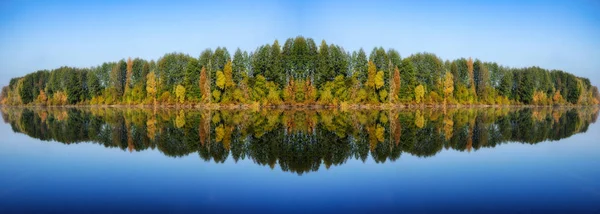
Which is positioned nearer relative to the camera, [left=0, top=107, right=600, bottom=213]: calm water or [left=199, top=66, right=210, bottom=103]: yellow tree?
[left=0, top=107, right=600, bottom=213]: calm water

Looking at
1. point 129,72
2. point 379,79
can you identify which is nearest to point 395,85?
point 379,79

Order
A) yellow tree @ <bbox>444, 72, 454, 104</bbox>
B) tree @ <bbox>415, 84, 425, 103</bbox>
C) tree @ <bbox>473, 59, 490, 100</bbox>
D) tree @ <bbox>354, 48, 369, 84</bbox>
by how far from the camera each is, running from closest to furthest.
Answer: tree @ <bbox>354, 48, 369, 84</bbox> → tree @ <bbox>415, 84, 425, 103</bbox> → yellow tree @ <bbox>444, 72, 454, 104</bbox> → tree @ <bbox>473, 59, 490, 100</bbox>

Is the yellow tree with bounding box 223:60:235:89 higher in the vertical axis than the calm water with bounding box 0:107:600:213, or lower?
higher

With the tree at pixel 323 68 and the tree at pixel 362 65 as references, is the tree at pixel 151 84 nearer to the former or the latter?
the tree at pixel 323 68

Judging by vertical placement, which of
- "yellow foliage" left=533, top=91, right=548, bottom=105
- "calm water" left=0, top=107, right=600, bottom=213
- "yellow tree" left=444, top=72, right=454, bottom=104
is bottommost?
"calm water" left=0, top=107, right=600, bottom=213

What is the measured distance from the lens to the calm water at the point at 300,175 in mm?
10141

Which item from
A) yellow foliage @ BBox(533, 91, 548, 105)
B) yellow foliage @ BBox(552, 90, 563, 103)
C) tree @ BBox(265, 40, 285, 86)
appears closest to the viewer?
tree @ BBox(265, 40, 285, 86)

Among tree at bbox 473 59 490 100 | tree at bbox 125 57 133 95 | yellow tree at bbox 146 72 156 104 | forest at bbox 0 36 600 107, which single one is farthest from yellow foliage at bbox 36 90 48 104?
tree at bbox 473 59 490 100

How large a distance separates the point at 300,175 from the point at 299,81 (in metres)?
44.1

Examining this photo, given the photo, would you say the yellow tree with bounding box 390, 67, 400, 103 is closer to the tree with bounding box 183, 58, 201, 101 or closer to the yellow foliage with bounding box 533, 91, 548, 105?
the tree with bounding box 183, 58, 201, 101

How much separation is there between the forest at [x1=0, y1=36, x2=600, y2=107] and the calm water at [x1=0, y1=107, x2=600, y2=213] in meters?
35.7

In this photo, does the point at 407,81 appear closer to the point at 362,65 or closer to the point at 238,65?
the point at 362,65

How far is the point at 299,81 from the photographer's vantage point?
2256 inches

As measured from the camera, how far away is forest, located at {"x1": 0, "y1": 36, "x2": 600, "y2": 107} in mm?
62562
